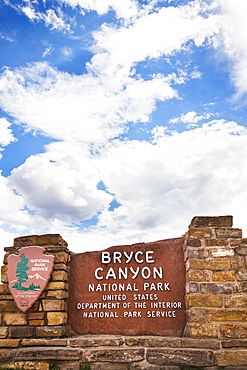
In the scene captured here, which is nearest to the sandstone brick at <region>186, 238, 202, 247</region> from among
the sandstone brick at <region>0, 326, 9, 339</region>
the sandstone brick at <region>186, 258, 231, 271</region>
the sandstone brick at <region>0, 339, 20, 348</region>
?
the sandstone brick at <region>186, 258, 231, 271</region>

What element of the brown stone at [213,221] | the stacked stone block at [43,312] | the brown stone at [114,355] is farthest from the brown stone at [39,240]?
the brown stone at [213,221]

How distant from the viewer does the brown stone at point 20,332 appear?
4.68m

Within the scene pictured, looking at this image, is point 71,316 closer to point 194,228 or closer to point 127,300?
point 127,300

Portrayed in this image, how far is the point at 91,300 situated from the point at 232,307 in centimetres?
203

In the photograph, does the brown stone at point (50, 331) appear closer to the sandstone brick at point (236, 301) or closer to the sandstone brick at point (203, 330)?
the sandstone brick at point (203, 330)

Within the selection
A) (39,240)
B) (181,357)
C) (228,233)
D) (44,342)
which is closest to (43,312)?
(44,342)

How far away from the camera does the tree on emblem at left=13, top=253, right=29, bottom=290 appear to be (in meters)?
4.92

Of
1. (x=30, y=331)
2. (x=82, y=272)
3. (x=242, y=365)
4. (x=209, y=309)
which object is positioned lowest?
(x=242, y=365)

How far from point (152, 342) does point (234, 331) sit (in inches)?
42.6

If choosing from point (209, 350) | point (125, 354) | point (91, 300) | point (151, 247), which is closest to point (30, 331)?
point (91, 300)

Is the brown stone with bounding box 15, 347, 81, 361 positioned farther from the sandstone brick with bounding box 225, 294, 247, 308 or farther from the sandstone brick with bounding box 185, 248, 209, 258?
the sandstone brick with bounding box 225, 294, 247, 308

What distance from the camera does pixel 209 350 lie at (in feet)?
13.8

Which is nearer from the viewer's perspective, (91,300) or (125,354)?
(125,354)

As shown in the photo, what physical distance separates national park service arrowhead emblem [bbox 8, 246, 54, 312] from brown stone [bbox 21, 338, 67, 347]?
421 millimetres
